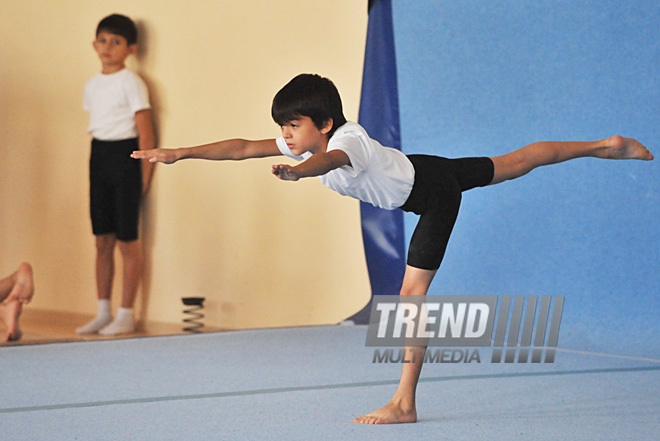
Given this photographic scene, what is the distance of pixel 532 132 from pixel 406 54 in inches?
28.5

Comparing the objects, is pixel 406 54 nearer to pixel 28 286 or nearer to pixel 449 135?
pixel 449 135

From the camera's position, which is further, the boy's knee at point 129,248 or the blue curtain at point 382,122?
the boy's knee at point 129,248

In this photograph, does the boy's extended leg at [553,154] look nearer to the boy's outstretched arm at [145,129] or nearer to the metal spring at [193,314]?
the metal spring at [193,314]

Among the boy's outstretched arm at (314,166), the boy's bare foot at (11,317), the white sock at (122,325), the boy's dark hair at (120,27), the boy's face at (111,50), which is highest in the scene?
Result: the boy's dark hair at (120,27)

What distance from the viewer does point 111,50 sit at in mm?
3762

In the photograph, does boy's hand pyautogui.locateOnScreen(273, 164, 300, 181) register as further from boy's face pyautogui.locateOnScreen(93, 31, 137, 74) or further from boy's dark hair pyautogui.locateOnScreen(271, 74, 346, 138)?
boy's face pyautogui.locateOnScreen(93, 31, 137, 74)

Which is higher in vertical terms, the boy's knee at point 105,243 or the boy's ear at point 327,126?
the boy's ear at point 327,126

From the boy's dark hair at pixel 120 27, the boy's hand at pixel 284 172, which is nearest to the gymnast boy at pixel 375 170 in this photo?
the boy's hand at pixel 284 172

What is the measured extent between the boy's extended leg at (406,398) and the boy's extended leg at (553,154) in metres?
0.40

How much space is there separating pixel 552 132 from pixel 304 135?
1414 mm

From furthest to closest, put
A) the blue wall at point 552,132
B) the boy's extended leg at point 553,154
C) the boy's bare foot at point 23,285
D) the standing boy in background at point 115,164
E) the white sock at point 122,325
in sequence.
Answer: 1. the standing boy in background at point 115,164
2. the white sock at point 122,325
3. the boy's bare foot at point 23,285
4. the blue wall at point 552,132
5. the boy's extended leg at point 553,154

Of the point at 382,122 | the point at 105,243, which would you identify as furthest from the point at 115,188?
the point at 382,122

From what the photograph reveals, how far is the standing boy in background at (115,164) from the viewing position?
369cm

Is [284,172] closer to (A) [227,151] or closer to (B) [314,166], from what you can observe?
(B) [314,166]
